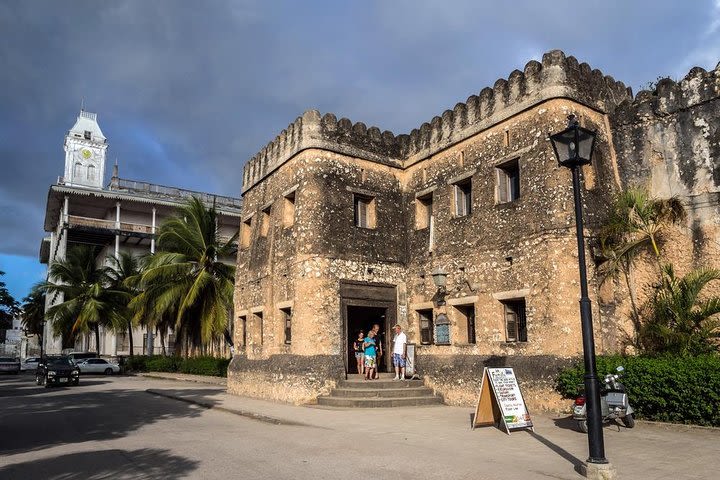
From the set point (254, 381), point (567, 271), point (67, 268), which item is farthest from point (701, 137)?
point (67, 268)

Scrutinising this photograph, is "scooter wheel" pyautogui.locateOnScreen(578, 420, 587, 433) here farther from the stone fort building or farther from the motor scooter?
the stone fort building

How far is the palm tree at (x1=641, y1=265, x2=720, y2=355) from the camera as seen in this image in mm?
11289

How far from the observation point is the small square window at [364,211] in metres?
17.3

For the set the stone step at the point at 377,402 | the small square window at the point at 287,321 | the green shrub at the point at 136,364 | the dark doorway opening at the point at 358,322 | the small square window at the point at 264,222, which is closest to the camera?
the stone step at the point at 377,402

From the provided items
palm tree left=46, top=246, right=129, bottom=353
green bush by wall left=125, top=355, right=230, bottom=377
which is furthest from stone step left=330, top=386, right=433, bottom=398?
palm tree left=46, top=246, right=129, bottom=353

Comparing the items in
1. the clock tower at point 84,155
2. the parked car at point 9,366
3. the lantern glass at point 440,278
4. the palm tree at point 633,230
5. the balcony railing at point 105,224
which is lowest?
the parked car at point 9,366

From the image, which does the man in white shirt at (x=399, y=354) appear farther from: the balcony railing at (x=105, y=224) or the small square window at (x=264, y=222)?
the balcony railing at (x=105, y=224)

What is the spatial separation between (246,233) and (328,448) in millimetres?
13367

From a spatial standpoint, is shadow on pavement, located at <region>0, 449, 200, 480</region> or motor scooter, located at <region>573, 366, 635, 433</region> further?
motor scooter, located at <region>573, 366, 635, 433</region>

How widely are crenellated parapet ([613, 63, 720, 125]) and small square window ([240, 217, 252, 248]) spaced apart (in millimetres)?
12891

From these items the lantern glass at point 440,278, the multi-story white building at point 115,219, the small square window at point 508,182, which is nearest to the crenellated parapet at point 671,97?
the small square window at point 508,182

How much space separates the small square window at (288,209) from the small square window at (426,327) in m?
4.86

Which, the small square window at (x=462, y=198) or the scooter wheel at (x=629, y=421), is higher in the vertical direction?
the small square window at (x=462, y=198)

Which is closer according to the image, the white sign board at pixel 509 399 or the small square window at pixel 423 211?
the white sign board at pixel 509 399
